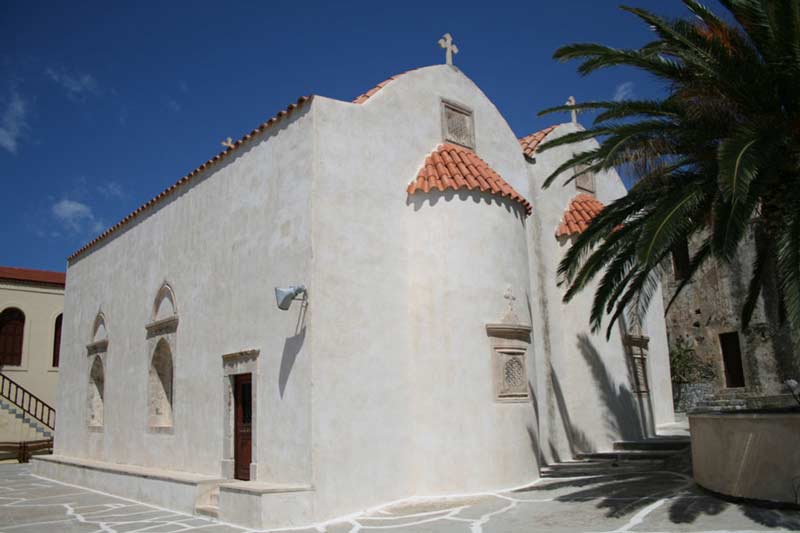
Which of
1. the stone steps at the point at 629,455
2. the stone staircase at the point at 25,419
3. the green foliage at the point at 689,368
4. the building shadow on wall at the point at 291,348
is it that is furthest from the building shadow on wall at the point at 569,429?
the stone staircase at the point at 25,419

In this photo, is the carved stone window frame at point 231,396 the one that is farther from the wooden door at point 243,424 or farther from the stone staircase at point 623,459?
the stone staircase at point 623,459

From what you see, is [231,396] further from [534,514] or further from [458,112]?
[458,112]

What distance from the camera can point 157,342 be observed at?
13227 mm

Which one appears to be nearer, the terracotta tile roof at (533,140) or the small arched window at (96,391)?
the terracotta tile roof at (533,140)

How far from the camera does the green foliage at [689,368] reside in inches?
850

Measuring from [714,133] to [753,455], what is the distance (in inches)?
146

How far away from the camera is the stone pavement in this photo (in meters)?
7.05

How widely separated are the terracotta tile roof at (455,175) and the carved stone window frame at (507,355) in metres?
2.22

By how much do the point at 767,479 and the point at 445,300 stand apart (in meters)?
4.82

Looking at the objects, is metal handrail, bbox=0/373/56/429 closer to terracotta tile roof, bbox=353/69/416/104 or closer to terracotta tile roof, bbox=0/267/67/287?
terracotta tile roof, bbox=0/267/67/287

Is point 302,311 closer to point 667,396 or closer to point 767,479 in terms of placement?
point 767,479

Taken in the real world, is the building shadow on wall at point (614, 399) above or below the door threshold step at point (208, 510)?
above

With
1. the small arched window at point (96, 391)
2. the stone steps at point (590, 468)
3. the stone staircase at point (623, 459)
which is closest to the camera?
the stone steps at point (590, 468)

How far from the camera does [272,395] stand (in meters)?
9.71
